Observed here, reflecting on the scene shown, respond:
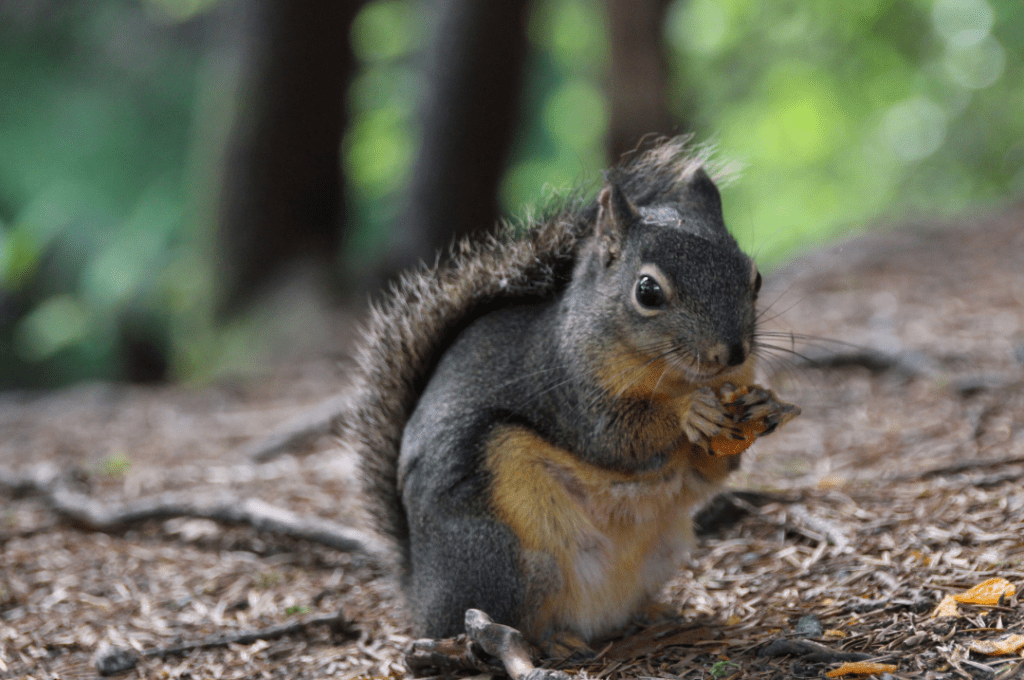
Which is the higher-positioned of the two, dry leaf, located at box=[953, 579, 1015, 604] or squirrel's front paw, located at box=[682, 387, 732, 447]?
squirrel's front paw, located at box=[682, 387, 732, 447]

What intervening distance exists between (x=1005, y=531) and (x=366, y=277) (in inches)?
236

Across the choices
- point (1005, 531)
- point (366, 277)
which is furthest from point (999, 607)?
point (366, 277)

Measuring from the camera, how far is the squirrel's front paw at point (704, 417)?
95.7 inches

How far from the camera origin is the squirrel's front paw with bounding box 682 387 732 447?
7.97 feet

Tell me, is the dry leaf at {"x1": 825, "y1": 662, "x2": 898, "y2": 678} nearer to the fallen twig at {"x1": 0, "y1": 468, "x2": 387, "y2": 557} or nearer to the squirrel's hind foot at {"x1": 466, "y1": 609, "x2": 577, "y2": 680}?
the squirrel's hind foot at {"x1": 466, "y1": 609, "x2": 577, "y2": 680}

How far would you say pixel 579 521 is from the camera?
8.55 ft

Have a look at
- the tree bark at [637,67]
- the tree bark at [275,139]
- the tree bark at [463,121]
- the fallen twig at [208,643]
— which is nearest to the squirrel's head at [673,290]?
the fallen twig at [208,643]

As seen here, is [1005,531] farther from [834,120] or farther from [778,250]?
[834,120]

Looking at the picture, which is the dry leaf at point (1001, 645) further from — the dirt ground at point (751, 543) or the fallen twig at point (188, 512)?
the fallen twig at point (188, 512)

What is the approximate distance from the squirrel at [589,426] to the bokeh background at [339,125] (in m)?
0.68

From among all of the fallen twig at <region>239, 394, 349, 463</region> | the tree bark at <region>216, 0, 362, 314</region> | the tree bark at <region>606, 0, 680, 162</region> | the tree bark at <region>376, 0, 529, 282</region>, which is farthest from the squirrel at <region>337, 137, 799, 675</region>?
the tree bark at <region>216, 0, 362, 314</region>

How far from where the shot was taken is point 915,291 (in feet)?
20.6

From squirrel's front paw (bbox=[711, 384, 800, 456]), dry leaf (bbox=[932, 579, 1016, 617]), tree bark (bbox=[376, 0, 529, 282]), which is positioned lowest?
dry leaf (bbox=[932, 579, 1016, 617])

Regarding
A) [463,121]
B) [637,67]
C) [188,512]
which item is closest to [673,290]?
[188,512]
